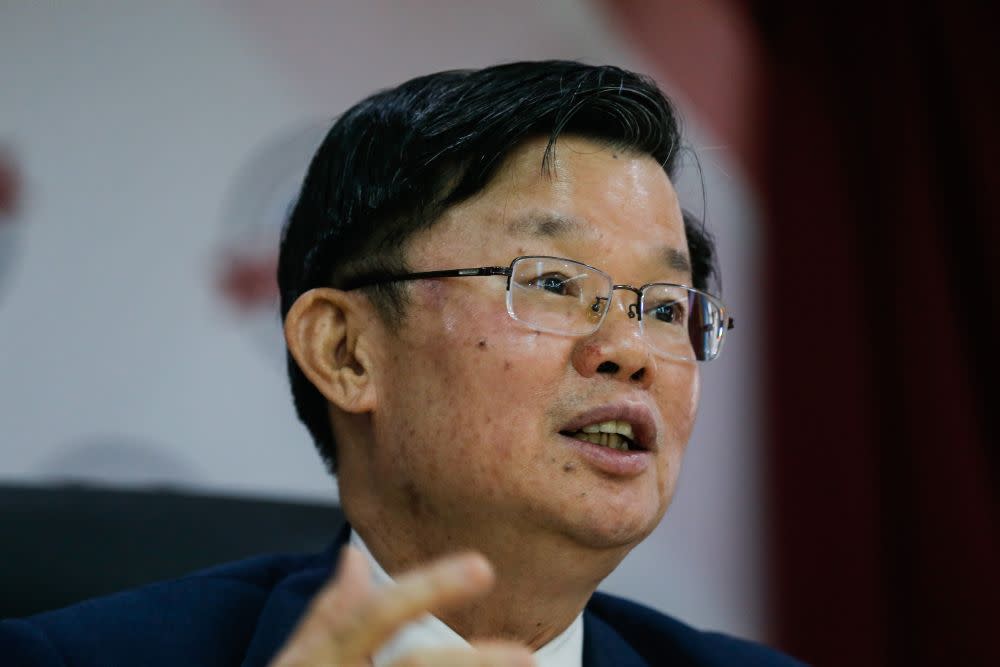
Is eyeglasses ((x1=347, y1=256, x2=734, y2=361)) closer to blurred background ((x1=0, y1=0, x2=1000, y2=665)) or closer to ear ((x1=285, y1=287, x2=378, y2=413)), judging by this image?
ear ((x1=285, y1=287, x2=378, y2=413))

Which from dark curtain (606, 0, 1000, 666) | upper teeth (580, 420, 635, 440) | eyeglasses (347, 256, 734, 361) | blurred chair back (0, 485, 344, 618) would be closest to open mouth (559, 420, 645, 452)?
upper teeth (580, 420, 635, 440)

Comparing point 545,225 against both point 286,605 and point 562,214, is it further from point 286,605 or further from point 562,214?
point 286,605

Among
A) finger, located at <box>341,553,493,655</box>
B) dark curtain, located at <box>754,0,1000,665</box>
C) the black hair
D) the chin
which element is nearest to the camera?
finger, located at <box>341,553,493,655</box>

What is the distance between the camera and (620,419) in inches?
47.9

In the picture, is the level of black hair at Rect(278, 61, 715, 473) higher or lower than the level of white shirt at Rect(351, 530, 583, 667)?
higher

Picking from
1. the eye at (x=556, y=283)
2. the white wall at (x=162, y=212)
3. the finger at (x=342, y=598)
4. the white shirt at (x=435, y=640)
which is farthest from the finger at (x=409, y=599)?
the white wall at (x=162, y=212)

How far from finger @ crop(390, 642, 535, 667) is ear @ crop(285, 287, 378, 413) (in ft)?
1.84

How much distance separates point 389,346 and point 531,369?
0.20m

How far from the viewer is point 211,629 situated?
1.28m

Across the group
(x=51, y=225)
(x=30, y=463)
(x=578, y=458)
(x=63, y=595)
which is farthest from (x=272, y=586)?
(x=51, y=225)

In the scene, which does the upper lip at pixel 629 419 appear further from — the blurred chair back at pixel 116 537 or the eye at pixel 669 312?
the blurred chair back at pixel 116 537

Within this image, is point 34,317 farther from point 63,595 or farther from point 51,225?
point 63,595

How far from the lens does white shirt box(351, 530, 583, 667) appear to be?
1.24 metres

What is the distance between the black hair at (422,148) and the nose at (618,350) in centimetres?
22
